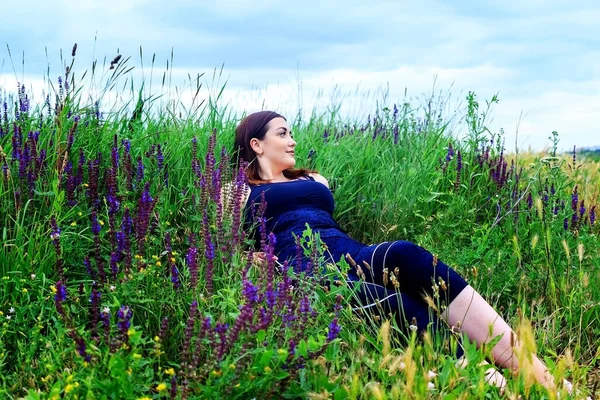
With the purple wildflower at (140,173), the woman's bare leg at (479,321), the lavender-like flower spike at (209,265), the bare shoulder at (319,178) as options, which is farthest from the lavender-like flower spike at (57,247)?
the bare shoulder at (319,178)

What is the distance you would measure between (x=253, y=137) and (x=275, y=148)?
21 centimetres

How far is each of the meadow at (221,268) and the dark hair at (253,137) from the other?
22cm

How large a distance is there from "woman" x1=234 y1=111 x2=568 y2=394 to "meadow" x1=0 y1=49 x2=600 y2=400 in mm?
148

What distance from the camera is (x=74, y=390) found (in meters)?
2.36

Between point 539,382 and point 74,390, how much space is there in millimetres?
1912

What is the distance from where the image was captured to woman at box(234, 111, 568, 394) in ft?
10.5

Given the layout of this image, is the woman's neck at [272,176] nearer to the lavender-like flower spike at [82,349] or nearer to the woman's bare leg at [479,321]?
the woman's bare leg at [479,321]

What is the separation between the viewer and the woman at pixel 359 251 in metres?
3.21

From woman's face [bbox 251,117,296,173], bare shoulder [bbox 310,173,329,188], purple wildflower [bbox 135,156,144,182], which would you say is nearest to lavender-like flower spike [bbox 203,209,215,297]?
purple wildflower [bbox 135,156,144,182]

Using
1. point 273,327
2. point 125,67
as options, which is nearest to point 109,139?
point 125,67

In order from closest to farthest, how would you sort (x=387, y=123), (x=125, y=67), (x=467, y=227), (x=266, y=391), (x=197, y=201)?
1. (x=266, y=391)
2. (x=197, y=201)
3. (x=125, y=67)
4. (x=467, y=227)
5. (x=387, y=123)

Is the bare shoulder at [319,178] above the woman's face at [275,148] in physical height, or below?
below

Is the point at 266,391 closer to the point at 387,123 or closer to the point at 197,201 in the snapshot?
the point at 197,201

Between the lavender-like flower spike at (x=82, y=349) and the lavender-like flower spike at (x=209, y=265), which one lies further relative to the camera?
the lavender-like flower spike at (x=209, y=265)
